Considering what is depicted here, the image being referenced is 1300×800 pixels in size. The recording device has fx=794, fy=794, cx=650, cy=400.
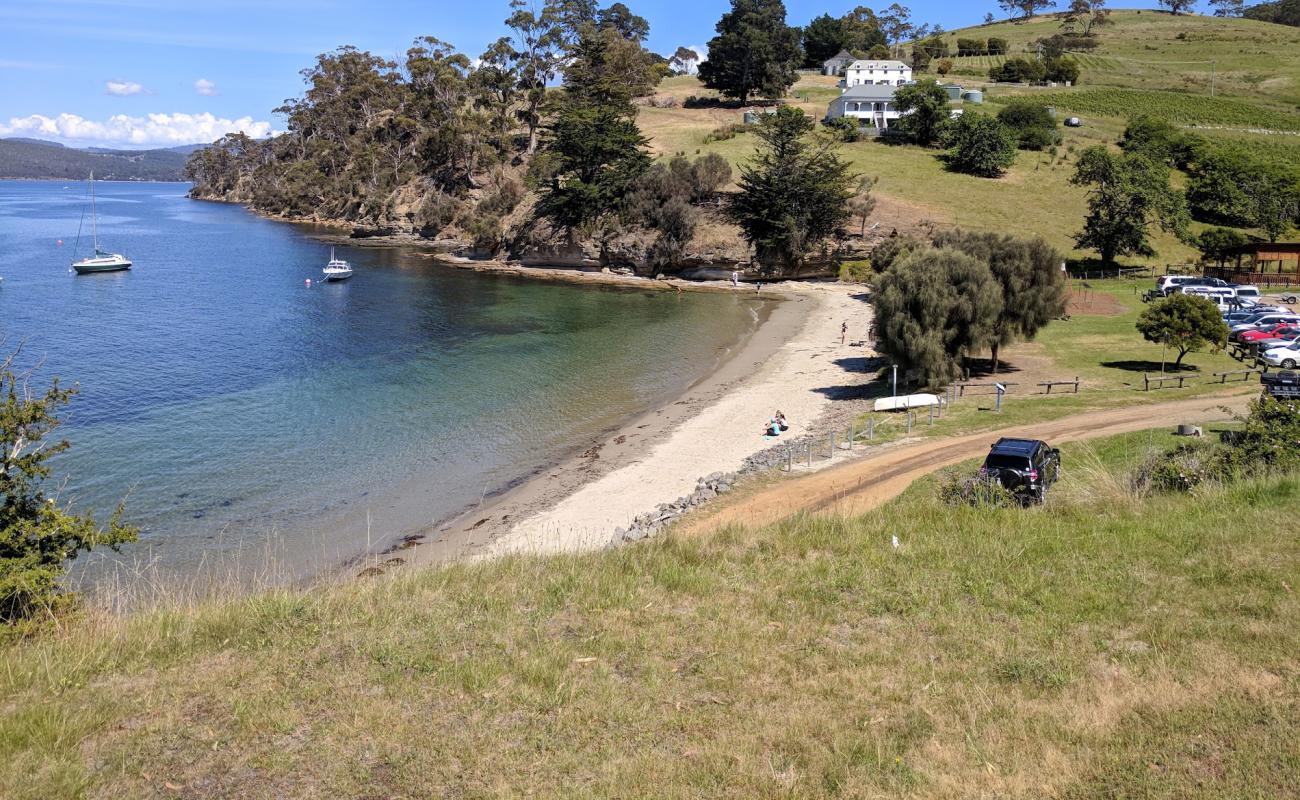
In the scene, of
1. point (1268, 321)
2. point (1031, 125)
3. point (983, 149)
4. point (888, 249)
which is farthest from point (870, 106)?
point (1268, 321)

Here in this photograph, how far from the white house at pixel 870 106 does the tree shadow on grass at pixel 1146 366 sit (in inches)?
2900

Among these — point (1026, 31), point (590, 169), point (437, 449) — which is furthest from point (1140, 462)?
point (1026, 31)

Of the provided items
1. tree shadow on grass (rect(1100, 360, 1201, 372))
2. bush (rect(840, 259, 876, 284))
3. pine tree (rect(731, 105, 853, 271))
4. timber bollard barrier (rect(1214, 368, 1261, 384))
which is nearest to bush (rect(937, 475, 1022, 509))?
timber bollard barrier (rect(1214, 368, 1261, 384))

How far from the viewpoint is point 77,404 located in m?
33.7

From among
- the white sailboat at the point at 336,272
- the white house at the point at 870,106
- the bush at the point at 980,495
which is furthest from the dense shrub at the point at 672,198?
the bush at the point at 980,495

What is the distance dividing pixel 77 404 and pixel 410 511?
20124 millimetres

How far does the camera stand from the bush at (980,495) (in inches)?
523

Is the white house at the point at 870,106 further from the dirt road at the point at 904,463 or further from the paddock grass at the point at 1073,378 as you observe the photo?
the dirt road at the point at 904,463

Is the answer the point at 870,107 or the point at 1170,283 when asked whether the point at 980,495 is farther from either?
the point at 870,107

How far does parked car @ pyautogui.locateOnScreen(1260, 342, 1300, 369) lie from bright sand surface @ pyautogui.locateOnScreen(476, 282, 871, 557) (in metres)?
15.9

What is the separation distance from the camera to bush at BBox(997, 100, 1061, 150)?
92.2 m

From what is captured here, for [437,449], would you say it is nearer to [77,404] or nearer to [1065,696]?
[77,404]

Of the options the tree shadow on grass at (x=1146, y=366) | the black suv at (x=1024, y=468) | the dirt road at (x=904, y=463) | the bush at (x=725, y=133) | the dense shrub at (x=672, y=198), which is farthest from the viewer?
the bush at (x=725, y=133)

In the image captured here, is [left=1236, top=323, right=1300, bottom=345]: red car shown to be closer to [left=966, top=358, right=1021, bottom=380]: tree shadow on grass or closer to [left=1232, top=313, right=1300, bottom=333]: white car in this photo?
[left=1232, top=313, right=1300, bottom=333]: white car
